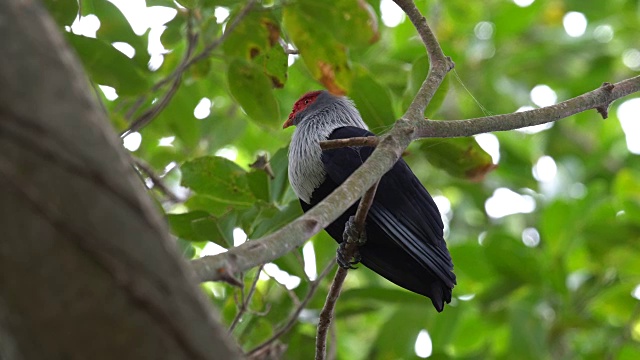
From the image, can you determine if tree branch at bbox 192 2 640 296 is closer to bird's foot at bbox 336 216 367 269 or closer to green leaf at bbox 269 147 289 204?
bird's foot at bbox 336 216 367 269

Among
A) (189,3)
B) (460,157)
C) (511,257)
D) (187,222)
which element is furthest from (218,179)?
(511,257)

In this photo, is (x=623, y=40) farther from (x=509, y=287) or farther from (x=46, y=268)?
(x=46, y=268)

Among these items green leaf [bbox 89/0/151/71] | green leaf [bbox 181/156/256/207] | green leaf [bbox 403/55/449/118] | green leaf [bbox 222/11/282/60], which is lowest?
green leaf [bbox 181/156/256/207]

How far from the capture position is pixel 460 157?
330 centimetres

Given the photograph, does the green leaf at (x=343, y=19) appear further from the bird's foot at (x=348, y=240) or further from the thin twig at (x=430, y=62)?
the bird's foot at (x=348, y=240)

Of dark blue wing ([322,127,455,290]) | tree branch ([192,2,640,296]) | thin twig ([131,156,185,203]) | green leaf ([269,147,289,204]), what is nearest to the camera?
tree branch ([192,2,640,296])

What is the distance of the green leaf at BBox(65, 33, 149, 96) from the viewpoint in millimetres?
3254

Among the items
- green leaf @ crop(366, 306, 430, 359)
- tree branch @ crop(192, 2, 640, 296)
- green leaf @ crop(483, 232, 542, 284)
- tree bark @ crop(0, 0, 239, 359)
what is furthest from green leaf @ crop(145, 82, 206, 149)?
tree bark @ crop(0, 0, 239, 359)

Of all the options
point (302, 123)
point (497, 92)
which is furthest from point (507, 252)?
point (497, 92)

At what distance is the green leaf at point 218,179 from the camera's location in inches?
131

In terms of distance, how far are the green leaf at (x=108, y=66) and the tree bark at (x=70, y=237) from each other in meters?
2.29

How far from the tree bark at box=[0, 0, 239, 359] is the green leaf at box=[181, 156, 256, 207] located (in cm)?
229

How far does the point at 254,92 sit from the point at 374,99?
0.52m

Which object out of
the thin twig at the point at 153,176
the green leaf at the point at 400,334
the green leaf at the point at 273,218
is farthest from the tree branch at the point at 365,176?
the green leaf at the point at 400,334
